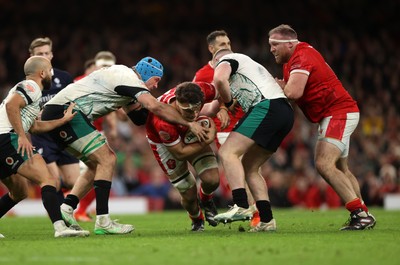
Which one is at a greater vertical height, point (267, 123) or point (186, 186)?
point (267, 123)

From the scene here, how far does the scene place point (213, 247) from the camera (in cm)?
824

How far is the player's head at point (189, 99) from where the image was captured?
9594 mm

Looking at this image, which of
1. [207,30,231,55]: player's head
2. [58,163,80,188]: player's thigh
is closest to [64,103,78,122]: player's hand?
[207,30,231,55]: player's head

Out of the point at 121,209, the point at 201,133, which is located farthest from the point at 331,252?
the point at 121,209

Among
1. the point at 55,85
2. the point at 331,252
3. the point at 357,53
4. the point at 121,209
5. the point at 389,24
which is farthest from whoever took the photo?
the point at 389,24

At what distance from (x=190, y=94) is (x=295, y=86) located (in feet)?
4.28

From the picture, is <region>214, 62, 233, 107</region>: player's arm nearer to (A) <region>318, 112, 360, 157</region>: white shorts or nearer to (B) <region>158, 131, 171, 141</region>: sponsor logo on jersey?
(B) <region>158, 131, 171, 141</region>: sponsor logo on jersey

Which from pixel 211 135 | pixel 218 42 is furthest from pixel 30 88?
pixel 218 42

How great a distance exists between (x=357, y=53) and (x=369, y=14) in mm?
2846

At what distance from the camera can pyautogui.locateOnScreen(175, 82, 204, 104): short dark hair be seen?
9.59 metres

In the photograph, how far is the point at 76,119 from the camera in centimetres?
1018

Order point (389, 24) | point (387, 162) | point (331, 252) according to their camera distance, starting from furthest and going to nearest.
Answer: point (389, 24), point (387, 162), point (331, 252)

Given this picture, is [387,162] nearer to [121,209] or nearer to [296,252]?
[121,209]

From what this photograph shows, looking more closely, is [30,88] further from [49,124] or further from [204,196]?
[204,196]
